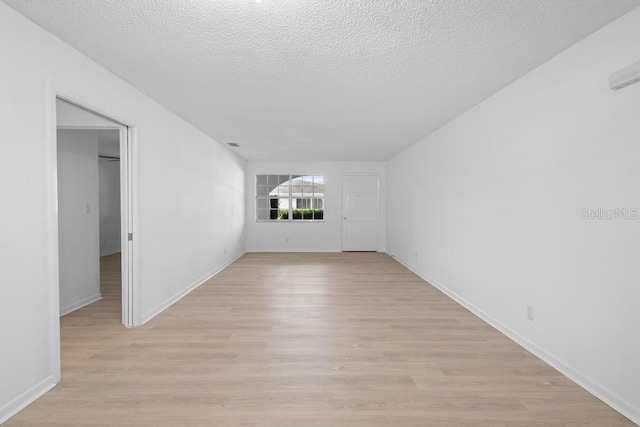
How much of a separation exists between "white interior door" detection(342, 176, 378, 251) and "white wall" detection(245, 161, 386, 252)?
13cm

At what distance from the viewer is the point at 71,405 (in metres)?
1.85

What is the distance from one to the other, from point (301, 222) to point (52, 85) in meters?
6.09

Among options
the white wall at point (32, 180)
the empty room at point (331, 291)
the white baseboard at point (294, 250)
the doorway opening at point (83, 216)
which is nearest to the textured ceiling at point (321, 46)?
the empty room at point (331, 291)

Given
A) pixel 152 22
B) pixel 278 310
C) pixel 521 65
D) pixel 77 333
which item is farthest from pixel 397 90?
pixel 77 333

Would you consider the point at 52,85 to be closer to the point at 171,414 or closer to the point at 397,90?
the point at 171,414

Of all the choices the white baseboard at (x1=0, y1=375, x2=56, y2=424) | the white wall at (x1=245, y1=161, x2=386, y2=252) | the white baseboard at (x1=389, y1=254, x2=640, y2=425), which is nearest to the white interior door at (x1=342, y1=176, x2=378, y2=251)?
the white wall at (x1=245, y1=161, x2=386, y2=252)

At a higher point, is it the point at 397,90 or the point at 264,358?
the point at 397,90

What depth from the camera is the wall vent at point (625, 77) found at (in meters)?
1.67

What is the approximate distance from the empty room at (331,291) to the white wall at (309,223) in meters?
Answer: 3.49

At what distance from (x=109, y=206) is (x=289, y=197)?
4492mm

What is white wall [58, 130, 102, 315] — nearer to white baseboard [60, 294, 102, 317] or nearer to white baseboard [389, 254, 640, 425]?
white baseboard [60, 294, 102, 317]

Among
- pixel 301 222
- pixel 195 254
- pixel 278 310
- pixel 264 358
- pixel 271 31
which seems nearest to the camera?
pixel 271 31

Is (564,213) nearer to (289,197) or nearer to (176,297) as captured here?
(176,297)

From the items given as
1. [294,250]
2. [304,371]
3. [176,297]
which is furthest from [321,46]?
[294,250]
